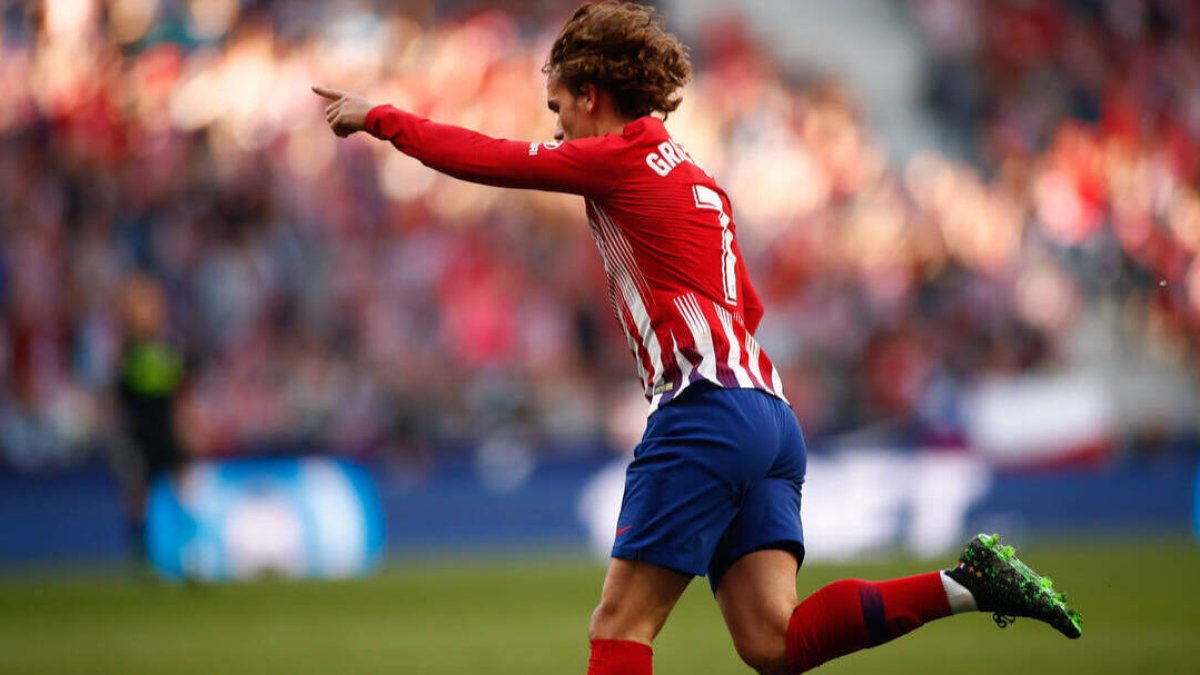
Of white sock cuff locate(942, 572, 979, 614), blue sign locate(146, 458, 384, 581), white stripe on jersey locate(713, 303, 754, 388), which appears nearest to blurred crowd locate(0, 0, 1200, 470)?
blue sign locate(146, 458, 384, 581)

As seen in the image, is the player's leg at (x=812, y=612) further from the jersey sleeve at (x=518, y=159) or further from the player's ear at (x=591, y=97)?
the player's ear at (x=591, y=97)

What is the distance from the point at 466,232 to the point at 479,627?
784 cm

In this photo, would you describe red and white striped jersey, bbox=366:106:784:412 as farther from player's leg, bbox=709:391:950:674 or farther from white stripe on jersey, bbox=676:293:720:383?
player's leg, bbox=709:391:950:674

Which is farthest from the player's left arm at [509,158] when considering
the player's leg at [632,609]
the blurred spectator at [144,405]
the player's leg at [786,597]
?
the blurred spectator at [144,405]

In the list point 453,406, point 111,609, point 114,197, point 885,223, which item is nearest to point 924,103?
point 885,223

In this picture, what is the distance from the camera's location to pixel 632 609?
14.6ft

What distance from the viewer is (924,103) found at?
2044cm

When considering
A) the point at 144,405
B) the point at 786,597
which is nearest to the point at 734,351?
the point at 786,597

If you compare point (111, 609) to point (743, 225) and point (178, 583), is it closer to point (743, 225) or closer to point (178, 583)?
point (178, 583)

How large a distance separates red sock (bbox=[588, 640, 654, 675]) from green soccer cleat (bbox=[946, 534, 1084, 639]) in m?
0.95

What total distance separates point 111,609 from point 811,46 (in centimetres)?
1305

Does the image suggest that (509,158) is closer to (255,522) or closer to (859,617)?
(859,617)

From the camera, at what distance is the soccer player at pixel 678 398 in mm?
4434

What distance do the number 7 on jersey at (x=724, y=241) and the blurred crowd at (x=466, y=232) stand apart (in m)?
9.37
